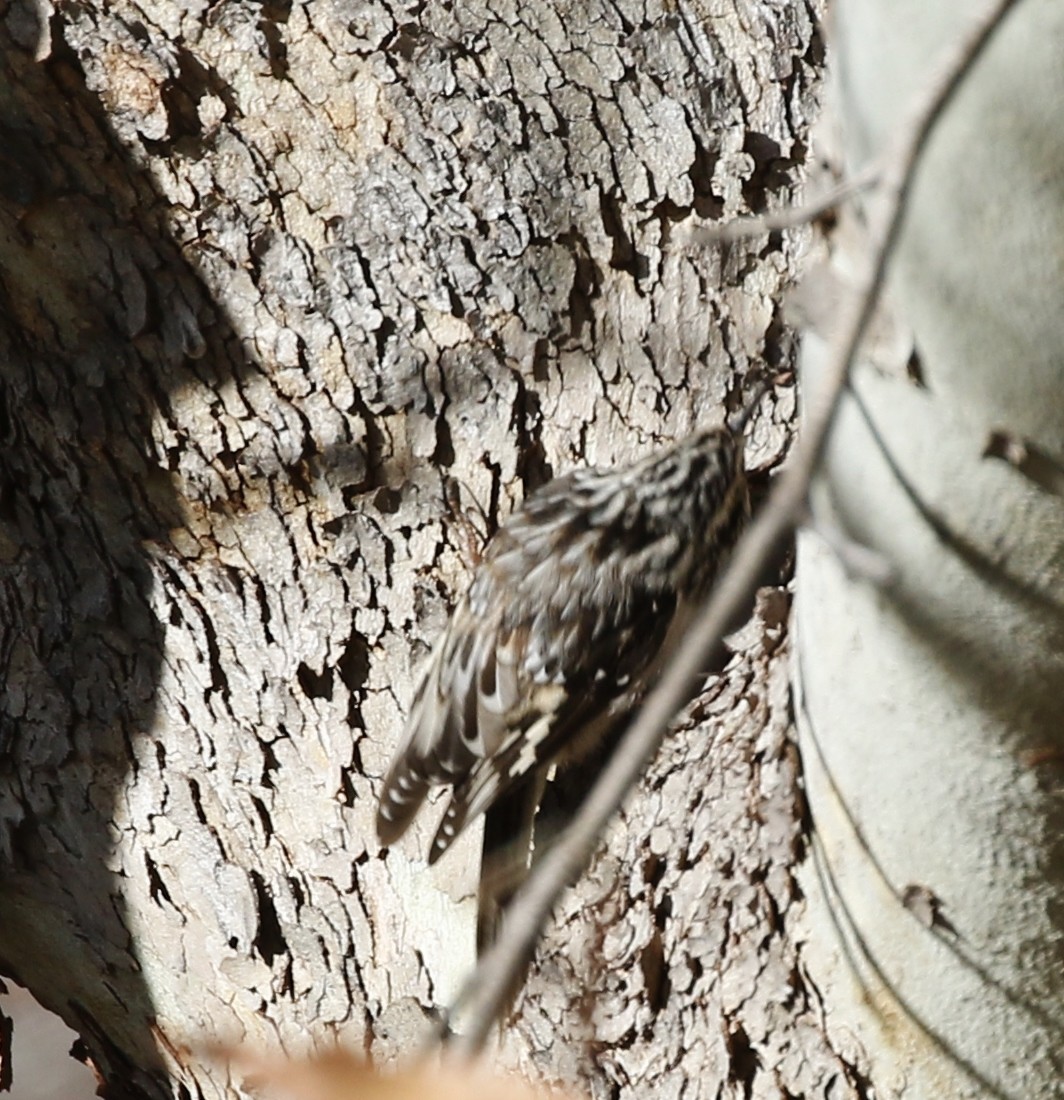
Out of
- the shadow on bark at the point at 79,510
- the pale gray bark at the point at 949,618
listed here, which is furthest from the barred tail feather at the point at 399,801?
the pale gray bark at the point at 949,618

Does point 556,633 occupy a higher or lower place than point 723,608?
higher

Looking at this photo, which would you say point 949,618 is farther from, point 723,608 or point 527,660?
point 527,660

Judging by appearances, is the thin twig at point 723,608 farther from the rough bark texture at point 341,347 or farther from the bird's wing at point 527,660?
the bird's wing at point 527,660

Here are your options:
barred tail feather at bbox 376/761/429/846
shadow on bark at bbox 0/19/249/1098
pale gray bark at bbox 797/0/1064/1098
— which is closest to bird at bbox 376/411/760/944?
barred tail feather at bbox 376/761/429/846

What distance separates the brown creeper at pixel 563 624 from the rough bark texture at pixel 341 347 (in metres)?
0.06

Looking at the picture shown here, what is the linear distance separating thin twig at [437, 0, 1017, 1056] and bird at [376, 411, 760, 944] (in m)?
1.19

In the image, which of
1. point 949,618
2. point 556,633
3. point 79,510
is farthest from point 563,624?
point 949,618

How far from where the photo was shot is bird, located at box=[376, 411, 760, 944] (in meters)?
2.04

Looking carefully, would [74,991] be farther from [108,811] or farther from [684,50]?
[684,50]

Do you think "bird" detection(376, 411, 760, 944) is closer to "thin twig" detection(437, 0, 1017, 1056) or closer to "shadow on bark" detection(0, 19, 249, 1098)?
"shadow on bark" detection(0, 19, 249, 1098)

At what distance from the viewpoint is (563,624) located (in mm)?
2334

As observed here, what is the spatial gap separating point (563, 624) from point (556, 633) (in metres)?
0.02

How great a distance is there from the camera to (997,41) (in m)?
0.91

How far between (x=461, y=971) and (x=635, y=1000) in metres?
0.44
